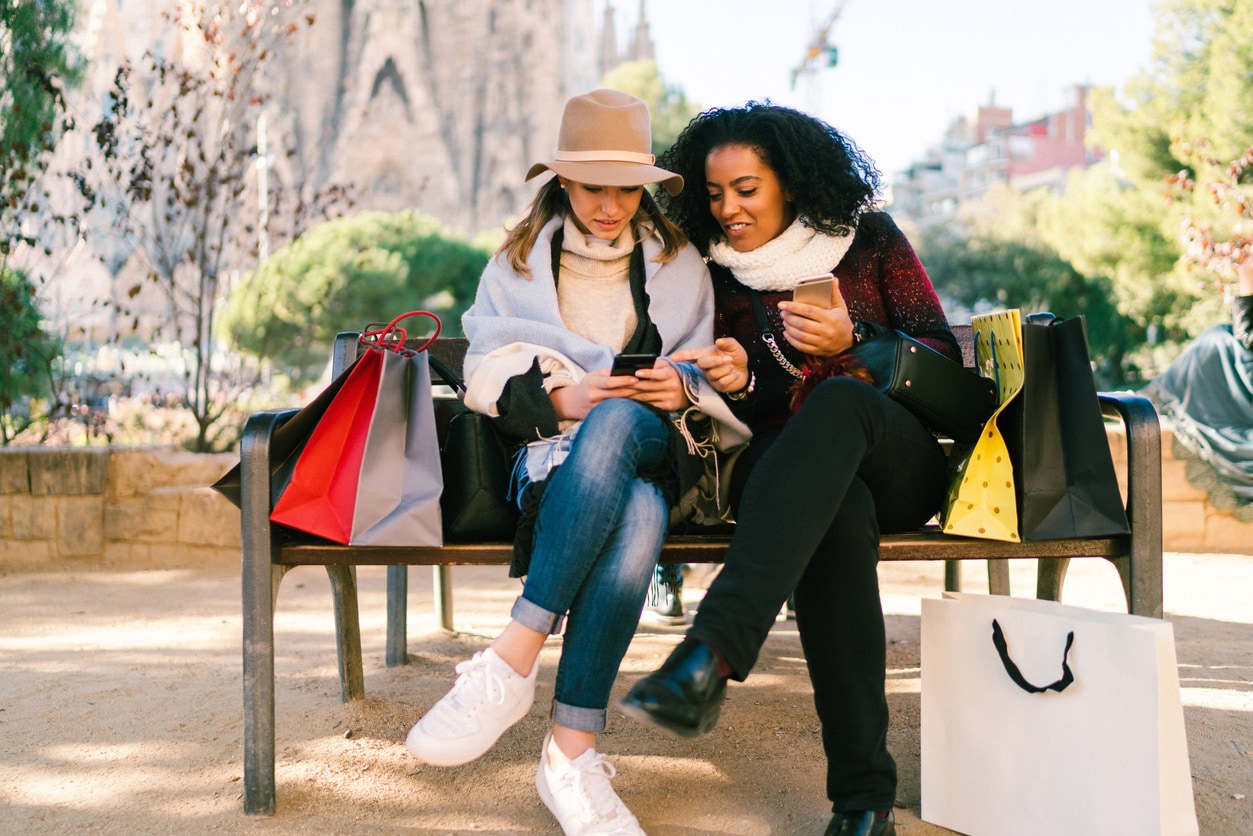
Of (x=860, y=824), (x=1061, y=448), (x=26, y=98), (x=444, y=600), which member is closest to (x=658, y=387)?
(x=1061, y=448)

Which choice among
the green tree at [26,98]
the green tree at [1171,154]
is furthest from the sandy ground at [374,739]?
the green tree at [1171,154]

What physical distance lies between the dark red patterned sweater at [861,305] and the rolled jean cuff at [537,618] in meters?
0.74

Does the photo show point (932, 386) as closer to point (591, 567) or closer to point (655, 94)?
point (591, 567)

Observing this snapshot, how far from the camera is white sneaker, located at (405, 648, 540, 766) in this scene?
1895 millimetres

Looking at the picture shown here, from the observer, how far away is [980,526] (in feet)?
6.56

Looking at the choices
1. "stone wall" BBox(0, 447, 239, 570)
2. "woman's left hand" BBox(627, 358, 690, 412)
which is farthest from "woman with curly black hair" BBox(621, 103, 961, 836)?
"stone wall" BBox(0, 447, 239, 570)

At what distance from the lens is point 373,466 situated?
2.02m

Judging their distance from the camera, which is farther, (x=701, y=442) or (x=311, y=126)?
(x=311, y=126)

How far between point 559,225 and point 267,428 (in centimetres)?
92

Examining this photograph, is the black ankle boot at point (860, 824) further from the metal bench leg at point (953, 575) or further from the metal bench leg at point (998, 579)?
the metal bench leg at point (953, 575)

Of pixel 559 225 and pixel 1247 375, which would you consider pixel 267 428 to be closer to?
pixel 559 225

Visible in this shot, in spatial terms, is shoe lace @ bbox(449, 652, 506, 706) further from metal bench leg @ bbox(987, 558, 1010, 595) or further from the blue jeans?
metal bench leg @ bbox(987, 558, 1010, 595)

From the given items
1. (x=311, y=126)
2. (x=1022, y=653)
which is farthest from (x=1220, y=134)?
(x=311, y=126)

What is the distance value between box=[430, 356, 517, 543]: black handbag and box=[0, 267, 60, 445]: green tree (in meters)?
4.70
